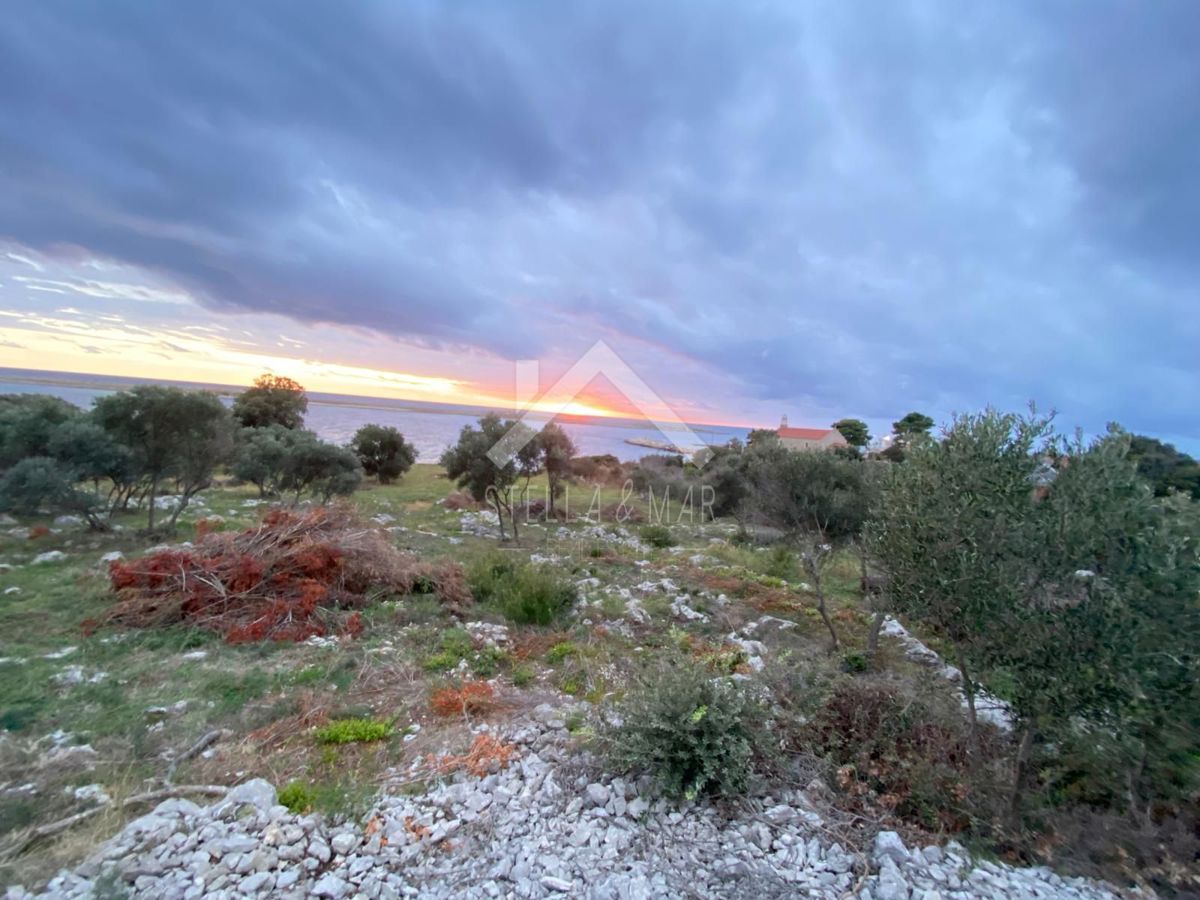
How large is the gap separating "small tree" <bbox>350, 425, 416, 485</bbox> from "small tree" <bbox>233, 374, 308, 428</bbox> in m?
5.30

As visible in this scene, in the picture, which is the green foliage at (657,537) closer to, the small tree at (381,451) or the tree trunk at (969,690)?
the tree trunk at (969,690)

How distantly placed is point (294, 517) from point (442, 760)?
6.55 metres

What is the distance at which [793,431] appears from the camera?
41.5 metres

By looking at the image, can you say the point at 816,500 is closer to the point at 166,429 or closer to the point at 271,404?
the point at 166,429

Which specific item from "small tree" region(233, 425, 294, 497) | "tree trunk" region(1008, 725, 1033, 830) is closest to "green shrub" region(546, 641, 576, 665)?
"tree trunk" region(1008, 725, 1033, 830)

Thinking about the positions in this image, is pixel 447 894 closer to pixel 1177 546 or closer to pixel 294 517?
pixel 1177 546

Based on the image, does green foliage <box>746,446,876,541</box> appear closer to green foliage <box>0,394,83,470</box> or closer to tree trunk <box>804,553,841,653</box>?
tree trunk <box>804,553,841,653</box>

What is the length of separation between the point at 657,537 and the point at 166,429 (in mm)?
12150

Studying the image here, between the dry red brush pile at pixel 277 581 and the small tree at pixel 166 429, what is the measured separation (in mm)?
3573

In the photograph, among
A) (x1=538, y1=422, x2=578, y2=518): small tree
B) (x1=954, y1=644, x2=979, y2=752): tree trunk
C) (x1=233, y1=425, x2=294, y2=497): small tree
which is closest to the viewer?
(x1=954, y1=644, x2=979, y2=752): tree trunk

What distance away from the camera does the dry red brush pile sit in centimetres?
643

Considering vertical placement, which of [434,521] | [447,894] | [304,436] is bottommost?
[434,521]

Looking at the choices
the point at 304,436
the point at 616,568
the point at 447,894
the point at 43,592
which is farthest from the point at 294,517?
Result: the point at 304,436

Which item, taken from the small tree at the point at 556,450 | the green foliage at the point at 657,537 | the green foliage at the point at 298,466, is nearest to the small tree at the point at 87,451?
the green foliage at the point at 298,466
